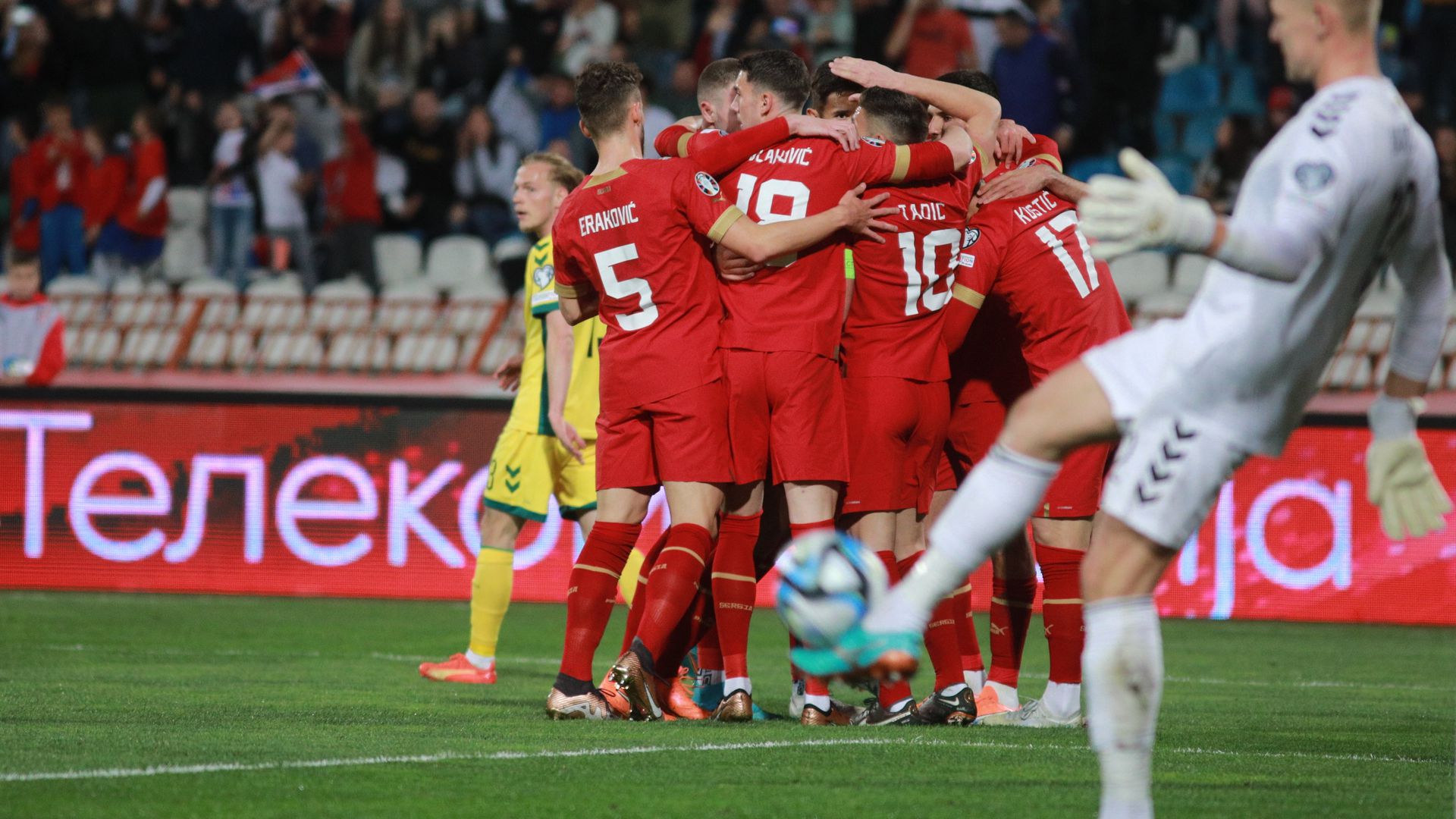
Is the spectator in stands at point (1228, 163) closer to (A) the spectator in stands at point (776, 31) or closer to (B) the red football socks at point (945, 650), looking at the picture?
(A) the spectator in stands at point (776, 31)

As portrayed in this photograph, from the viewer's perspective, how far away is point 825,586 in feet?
12.5

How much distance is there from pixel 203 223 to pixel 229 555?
6.06 meters

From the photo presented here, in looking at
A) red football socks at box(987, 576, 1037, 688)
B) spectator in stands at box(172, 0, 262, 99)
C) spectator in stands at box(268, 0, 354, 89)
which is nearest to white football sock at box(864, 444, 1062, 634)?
red football socks at box(987, 576, 1037, 688)

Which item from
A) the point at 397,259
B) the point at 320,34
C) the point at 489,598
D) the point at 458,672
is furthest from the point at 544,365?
the point at 320,34

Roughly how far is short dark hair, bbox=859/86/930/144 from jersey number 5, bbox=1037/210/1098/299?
1.96 feet

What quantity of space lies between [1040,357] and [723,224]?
1414 millimetres

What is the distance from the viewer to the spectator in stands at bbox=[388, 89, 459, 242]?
1636 cm

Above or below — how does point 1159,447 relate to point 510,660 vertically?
above

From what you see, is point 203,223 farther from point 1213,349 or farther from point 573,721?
point 1213,349

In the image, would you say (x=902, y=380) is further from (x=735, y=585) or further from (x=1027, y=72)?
(x=1027, y=72)

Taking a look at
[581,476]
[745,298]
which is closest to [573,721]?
[745,298]

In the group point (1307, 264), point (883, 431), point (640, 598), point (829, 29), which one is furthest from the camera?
point (829, 29)

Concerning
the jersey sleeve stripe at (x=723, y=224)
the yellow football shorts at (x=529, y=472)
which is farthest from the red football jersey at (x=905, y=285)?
the yellow football shorts at (x=529, y=472)

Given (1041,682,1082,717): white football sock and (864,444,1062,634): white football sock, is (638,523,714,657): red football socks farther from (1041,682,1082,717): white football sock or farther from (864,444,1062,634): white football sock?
(864,444,1062,634): white football sock
